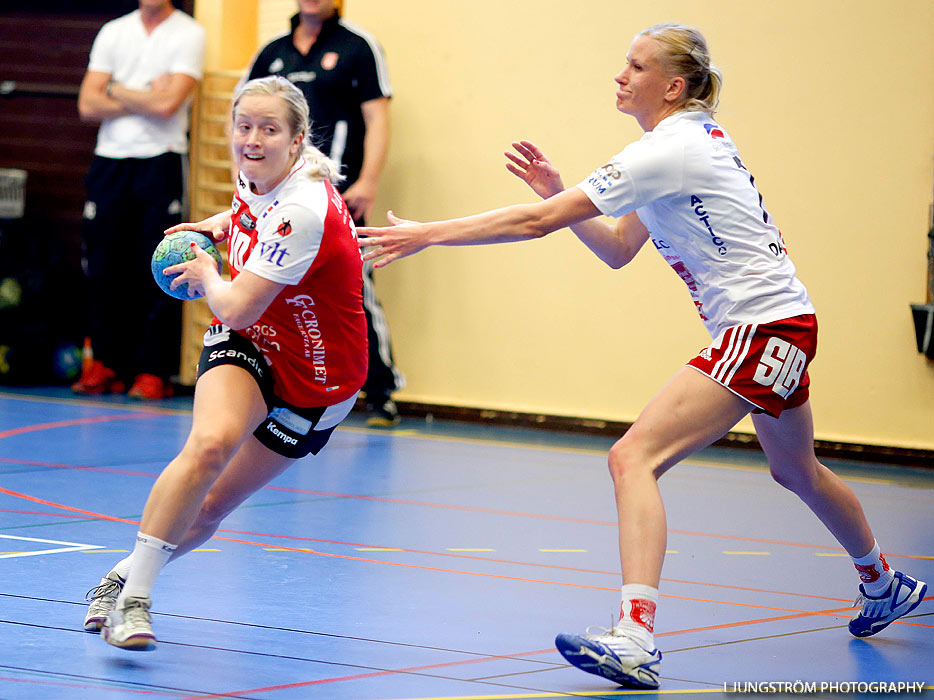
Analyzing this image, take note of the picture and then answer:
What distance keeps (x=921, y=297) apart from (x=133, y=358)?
218 inches

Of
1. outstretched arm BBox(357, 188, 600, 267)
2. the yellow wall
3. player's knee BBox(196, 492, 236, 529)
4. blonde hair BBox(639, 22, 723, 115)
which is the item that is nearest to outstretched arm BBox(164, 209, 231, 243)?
outstretched arm BBox(357, 188, 600, 267)

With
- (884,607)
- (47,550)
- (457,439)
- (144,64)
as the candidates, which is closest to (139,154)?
(144,64)

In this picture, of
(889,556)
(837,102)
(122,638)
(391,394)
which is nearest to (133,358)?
(391,394)

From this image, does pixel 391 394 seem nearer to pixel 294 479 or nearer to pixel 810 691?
pixel 294 479

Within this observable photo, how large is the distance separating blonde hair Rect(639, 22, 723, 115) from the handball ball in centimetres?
139

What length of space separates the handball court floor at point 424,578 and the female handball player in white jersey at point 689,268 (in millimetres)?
384

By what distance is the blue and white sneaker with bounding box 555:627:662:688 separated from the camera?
3266 mm

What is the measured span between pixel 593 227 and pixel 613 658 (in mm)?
1416

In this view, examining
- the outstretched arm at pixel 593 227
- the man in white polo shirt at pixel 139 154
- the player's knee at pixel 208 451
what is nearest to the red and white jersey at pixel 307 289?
the player's knee at pixel 208 451

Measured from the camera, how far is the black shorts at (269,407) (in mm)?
3709

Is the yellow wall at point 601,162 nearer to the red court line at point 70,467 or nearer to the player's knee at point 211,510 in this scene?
the red court line at point 70,467

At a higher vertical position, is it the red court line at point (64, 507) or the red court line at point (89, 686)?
the red court line at point (89, 686)

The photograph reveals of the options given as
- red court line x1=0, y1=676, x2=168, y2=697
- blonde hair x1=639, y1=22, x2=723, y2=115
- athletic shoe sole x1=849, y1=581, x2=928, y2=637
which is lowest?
athletic shoe sole x1=849, y1=581, x2=928, y2=637

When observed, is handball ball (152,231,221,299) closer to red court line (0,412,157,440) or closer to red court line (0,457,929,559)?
red court line (0,457,929,559)
